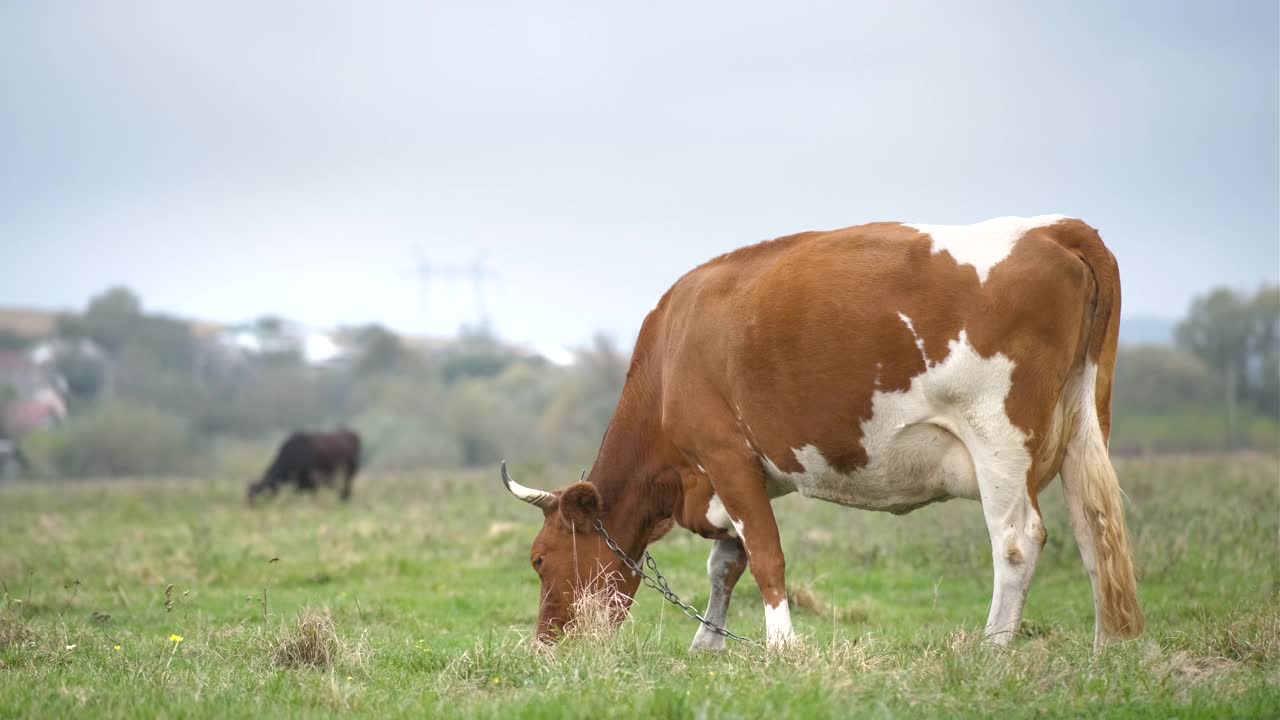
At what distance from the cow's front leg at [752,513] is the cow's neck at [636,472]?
710mm

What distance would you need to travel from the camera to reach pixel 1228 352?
50.8m

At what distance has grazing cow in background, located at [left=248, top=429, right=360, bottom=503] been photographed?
95.3ft

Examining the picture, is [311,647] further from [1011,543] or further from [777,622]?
[1011,543]

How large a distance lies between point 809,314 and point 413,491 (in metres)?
21.9

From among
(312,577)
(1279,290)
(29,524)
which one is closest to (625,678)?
A: (312,577)

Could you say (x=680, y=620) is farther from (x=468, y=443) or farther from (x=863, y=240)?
(x=468, y=443)

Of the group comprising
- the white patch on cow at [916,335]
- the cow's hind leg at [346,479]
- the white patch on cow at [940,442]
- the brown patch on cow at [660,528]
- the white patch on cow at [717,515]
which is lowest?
the cow's hind leg at [346,479]

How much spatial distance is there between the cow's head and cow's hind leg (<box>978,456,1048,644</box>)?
2.64 meters

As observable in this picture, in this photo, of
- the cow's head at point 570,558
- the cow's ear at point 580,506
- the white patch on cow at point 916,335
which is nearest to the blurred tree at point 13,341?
the cow's head at point 570,558

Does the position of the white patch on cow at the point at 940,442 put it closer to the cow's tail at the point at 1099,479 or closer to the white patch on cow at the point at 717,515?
the cow's tail at the point at 1099,479

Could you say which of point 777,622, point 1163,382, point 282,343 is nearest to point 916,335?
point 777,622

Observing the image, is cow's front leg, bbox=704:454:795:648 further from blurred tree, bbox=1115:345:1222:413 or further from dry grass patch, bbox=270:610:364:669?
blurred tree, bbox=1115:345:1222:413

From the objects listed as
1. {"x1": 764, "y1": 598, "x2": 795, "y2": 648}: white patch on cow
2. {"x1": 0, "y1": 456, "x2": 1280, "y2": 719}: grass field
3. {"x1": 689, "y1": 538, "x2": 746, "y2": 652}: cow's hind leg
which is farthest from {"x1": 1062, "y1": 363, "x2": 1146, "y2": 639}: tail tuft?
{"x1": 689, "y1": 538, "x2": 746, "y2": 652}: cow's hind leg

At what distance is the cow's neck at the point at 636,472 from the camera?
28.3ft
